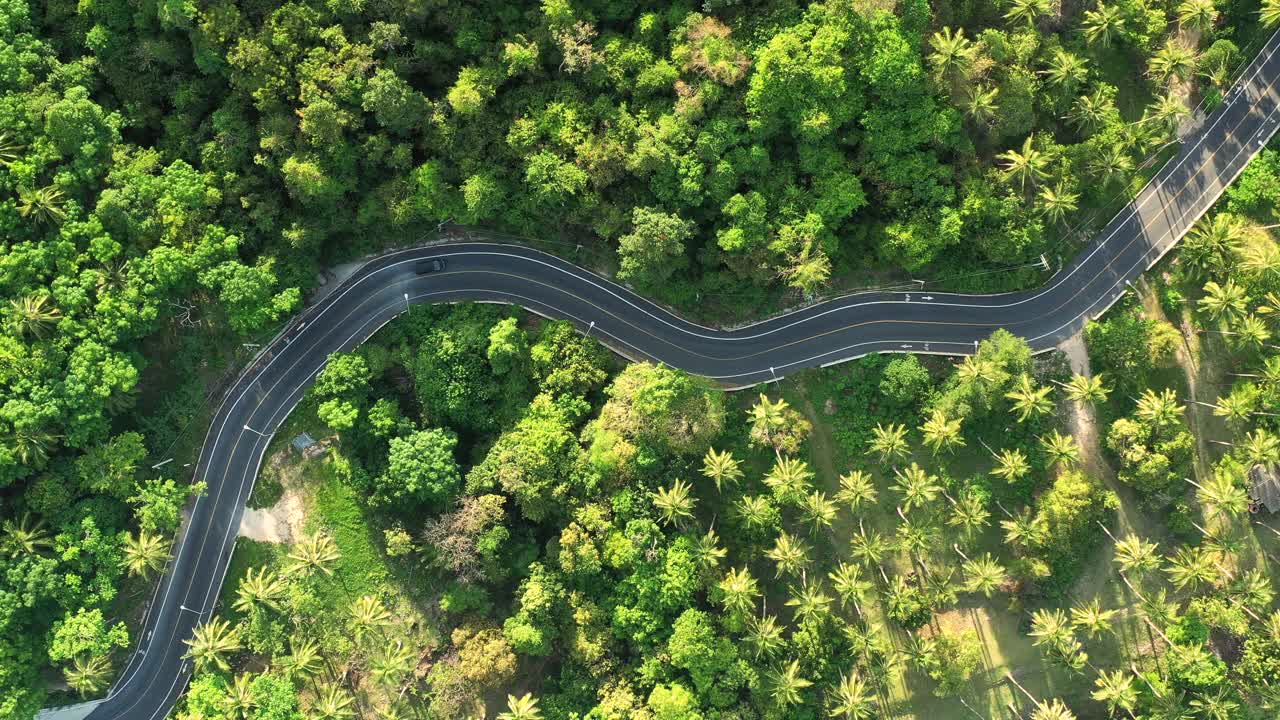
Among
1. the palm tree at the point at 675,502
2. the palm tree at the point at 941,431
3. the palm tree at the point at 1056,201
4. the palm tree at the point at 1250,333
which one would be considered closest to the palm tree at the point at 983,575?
the palm tree at the point at 941,431

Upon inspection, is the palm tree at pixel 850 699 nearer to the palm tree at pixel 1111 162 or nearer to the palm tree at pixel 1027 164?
the palm tree at pixel 1027 164

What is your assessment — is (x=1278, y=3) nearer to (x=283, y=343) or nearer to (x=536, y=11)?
(x=536, y=11)

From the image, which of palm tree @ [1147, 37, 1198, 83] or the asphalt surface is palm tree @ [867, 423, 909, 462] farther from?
palm tree @ [1147, 37, 1198, 83]

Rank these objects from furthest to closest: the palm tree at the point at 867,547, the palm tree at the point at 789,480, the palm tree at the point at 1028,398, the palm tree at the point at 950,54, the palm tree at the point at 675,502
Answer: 1. the palm tree at the point at 867,547
2. the palm tree at the point at 789,480
3. the palm tree at the point at 675,502
4. the palm tree at the point at 1028,398
5. the palm tree at the point at 950,54

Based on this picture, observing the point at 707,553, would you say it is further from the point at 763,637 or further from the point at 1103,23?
the point at 1103,23

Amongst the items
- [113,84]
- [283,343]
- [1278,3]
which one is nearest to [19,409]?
[283,343]

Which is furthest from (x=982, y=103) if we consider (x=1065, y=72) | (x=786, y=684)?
(x=786, y=684)

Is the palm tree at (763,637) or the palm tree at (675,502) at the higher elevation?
the palm tree at (675,502)
